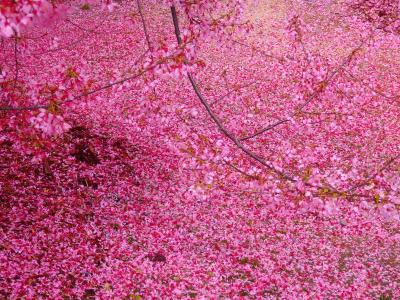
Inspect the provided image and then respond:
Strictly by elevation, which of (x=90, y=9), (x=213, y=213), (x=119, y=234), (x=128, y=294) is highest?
(x=90, y=9)

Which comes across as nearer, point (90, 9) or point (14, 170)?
point (14, 170)

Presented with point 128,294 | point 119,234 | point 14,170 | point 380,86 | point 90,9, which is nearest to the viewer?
point 128,294

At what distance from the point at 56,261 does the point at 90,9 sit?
2221cm

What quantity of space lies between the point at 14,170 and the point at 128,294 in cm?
552

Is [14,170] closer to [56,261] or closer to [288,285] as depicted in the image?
[56,261]

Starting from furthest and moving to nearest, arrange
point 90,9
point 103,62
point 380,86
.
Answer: point 90,9 < point 103,62 < point 380,86

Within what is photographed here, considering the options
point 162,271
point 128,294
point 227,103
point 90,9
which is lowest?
point 128,294

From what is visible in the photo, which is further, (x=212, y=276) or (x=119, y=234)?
(x=119, y=234)

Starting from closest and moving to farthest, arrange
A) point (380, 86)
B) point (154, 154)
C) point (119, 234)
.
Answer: point (119, 234)
point (154, 154)
point (380, 86)

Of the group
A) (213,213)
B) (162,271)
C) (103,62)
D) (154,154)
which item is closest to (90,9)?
(103,62)

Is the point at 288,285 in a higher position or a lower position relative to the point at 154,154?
lower

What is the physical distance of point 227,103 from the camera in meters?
18.4

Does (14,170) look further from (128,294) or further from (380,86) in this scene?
(380,86)

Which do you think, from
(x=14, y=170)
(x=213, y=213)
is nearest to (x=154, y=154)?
(x=213, y=213)
